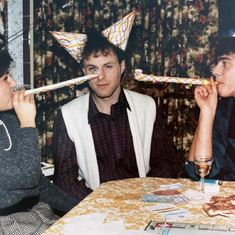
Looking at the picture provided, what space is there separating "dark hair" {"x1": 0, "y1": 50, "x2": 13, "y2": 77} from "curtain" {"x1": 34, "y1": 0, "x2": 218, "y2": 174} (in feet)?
0.52

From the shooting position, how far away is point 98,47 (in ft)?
6.40

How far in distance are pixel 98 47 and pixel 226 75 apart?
2.49 ft

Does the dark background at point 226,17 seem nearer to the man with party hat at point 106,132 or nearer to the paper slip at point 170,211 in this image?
the man with party hat at point 106,132

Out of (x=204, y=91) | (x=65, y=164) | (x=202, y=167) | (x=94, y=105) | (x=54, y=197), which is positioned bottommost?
(x=54, y=197)

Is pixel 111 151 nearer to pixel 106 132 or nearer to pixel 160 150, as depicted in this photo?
pixel 106 132

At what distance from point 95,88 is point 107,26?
35cm

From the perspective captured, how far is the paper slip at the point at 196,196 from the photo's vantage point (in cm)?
138

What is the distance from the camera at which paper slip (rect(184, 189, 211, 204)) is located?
138 cm

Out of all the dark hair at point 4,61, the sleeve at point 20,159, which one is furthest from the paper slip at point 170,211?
the dark hair at point 4,61

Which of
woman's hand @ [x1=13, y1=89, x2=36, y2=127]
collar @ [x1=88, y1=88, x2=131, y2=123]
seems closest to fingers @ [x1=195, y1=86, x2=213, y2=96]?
collar @ [x1=88, y1=88, x2=131, y2=123]

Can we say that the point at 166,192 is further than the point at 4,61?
No

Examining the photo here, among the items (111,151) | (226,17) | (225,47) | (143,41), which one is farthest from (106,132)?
(226,17)

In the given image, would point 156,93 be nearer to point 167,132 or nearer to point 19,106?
point 167,132

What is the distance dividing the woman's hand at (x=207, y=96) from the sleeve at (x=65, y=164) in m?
0.77
